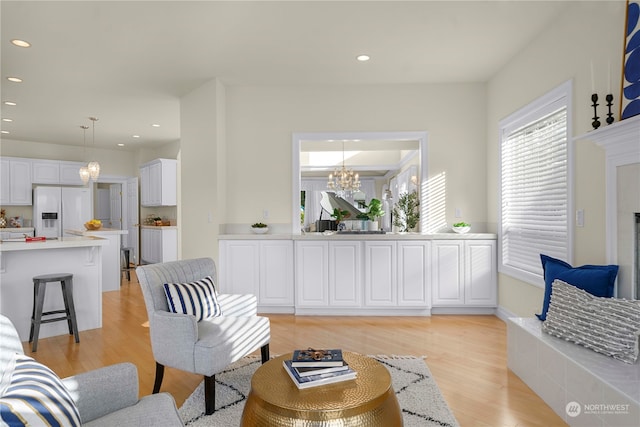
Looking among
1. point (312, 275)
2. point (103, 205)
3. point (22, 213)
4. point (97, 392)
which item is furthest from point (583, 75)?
point (103, 205)

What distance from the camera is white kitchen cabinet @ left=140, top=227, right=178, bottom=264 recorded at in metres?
7.77

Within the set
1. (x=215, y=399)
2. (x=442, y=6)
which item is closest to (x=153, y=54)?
(x=442, y=6)

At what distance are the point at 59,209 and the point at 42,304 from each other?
535 cm

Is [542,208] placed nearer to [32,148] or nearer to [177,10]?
[177,10]

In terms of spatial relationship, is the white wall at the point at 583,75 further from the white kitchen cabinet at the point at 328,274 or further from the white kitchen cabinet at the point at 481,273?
the white kitchen cabinet at the point at 328,274

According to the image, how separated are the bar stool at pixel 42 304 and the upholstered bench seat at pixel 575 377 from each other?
392 centimetres

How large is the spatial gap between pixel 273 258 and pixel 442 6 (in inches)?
122

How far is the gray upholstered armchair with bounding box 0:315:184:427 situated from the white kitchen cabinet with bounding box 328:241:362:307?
2.97 m

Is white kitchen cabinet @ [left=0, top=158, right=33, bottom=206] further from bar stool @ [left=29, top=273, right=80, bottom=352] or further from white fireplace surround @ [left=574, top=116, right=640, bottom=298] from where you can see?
white fireplace surround @ [left=574, top=116, right=640, bottom=298]

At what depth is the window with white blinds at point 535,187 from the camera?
327 centimetres

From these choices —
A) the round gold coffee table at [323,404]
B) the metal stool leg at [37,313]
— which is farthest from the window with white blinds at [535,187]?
the metal stool leg at [37,313]

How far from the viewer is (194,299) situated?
269cm

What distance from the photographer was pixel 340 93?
492 cm

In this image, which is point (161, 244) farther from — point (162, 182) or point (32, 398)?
point (32, 398)
